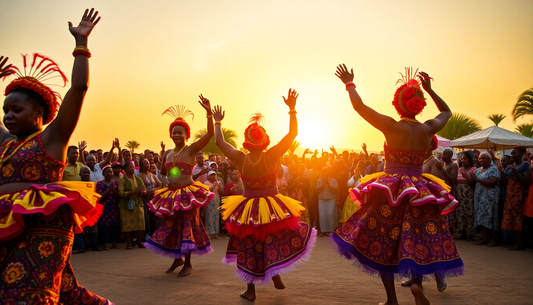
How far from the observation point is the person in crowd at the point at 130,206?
10.1 metres

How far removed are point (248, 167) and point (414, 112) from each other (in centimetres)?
231

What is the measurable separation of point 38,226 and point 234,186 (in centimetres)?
940

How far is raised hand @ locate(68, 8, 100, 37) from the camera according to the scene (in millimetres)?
3125

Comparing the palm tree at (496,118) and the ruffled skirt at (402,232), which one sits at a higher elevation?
the palm tree at (496,118)

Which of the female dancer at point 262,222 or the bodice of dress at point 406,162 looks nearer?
the bodice of dress at point 406,162

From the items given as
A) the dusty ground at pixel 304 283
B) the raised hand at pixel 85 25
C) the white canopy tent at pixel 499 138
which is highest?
the white canopy tent at pixel 499 138

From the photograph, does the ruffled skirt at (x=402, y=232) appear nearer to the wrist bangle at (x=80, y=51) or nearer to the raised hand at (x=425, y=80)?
the raised hand at (x=425, y=80)

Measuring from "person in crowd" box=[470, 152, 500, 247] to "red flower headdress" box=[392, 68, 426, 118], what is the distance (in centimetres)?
599

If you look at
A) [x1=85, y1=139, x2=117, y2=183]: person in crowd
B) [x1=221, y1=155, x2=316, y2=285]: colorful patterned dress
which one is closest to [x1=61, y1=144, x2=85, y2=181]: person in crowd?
[x1=85, y1=139, x2=117, y2=183]: person in crowd

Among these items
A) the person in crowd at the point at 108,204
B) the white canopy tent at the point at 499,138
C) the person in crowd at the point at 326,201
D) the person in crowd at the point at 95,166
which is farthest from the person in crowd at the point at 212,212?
the white canopy tent at the point at 499,138

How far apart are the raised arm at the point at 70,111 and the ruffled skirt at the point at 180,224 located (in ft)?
12.7

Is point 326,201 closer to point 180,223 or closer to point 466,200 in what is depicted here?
point 466,200

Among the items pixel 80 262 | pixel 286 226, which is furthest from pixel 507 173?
pixel 80 262

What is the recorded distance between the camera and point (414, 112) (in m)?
4.88
